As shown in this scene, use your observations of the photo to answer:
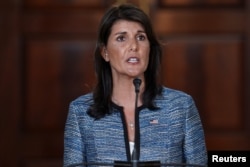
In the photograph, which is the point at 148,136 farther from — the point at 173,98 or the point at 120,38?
the point at 120,38

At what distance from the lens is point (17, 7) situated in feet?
13.3

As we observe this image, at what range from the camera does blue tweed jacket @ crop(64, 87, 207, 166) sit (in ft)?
8.22

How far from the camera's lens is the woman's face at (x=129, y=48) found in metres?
2.53

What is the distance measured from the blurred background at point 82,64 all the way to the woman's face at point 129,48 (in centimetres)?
148

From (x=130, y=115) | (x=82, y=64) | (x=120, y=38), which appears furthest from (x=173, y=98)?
(x=82, y=64)

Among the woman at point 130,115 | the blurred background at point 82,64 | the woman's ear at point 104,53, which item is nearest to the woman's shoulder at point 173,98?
the woman at point 130,115

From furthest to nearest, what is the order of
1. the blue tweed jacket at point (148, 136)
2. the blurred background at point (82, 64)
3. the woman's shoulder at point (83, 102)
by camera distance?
the blurred background at point (82, 64)
the woman's shoulder at point (83, 102)
the blue tweed jacket at point (148, 136)

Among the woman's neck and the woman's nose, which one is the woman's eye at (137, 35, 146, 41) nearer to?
the woman's nose

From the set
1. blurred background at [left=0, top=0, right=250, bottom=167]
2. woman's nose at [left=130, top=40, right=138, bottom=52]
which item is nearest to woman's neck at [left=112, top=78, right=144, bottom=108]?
woman's nose at [left=130, top=40, right=138, bottom=52]

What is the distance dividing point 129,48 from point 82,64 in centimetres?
156

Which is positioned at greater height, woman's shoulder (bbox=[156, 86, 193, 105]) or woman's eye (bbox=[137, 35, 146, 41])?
woman's eye (bbox=[137, 35, 146, 41])

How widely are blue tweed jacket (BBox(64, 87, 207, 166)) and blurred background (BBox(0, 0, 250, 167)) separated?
1474 millimetres

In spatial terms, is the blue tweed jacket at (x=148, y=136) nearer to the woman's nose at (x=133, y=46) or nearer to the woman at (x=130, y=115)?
the woman at (x=130, y=115)

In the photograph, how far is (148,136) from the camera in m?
2.51
